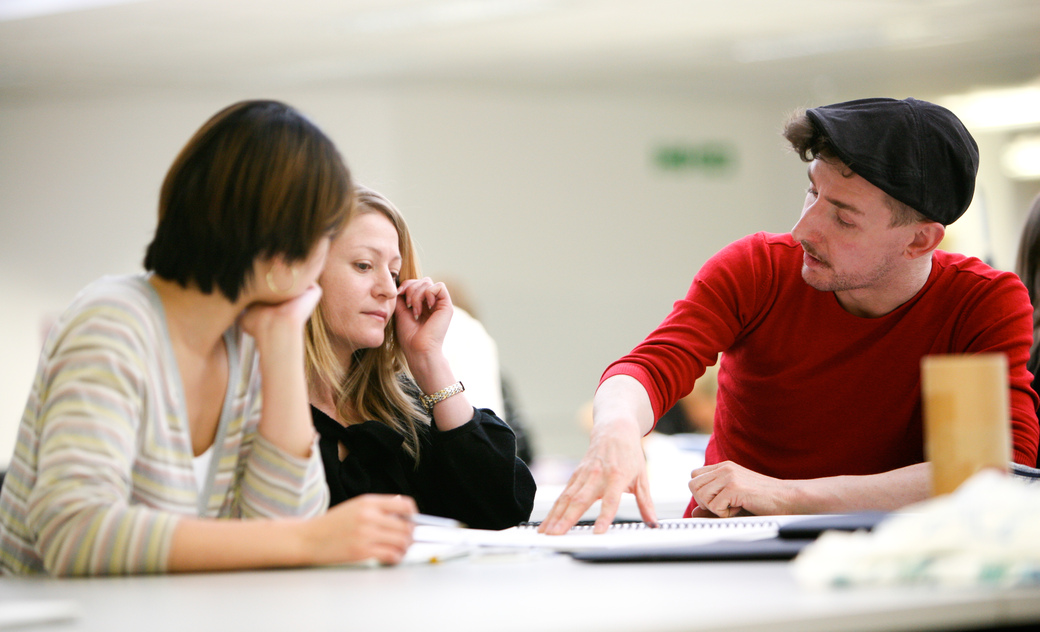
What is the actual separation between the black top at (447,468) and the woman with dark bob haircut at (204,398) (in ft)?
1.12

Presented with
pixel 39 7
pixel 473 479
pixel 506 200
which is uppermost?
pixel 39 7

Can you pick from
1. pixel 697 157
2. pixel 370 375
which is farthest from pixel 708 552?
pixel 697 157

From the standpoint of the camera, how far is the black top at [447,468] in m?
1.63

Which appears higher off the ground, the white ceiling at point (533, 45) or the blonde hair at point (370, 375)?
the white ceiling at point (533, 45)

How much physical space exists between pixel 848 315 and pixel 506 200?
Result: 531 centimetres

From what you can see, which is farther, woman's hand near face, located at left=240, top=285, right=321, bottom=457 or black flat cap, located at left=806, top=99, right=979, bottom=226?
black flat cap, located at left=806, top=99, right=979, bottom=226

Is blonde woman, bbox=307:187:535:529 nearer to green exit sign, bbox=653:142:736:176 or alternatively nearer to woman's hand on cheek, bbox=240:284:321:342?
woman's hand on cheek, bbox=240:284:321:342

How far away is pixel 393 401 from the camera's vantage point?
1777 mm

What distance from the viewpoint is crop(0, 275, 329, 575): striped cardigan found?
3.41ft

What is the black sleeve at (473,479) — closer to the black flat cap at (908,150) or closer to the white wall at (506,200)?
the black flat cap at (908,150)

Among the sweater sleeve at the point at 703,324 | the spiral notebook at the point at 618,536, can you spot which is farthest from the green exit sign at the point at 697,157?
the spiral notebook at the point at 618,536

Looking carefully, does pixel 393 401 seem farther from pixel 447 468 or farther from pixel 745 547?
pixel 745 547

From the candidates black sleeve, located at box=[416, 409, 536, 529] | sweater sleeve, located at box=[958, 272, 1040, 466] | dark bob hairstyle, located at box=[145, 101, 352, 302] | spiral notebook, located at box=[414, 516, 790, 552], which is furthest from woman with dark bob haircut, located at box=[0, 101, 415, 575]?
sweater sleeve, located at box=[958, 272, 1040, 466]

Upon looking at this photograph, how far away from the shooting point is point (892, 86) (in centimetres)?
699
